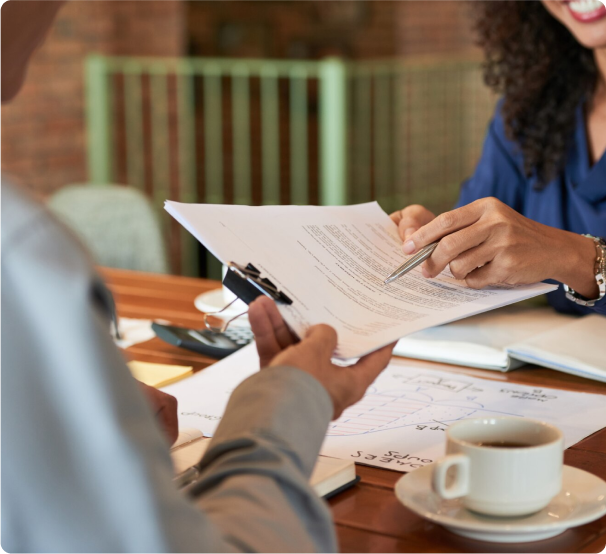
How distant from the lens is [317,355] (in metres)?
0.63

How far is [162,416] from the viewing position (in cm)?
79

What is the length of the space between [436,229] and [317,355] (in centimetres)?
41

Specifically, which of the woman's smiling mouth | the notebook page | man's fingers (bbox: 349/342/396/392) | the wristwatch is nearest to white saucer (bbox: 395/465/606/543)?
man's fingers (bbox: 349/342/396/392)

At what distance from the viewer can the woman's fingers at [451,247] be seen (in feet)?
3.27

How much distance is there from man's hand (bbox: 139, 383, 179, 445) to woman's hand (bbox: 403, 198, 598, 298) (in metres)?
0.35

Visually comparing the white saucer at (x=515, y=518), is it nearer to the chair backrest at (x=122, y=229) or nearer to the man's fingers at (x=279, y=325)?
the man's fingers at (x=279, y=325)

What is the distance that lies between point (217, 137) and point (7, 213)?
4569 millimetres

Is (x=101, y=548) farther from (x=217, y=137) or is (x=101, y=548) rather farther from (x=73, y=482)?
(x=217, y=137)

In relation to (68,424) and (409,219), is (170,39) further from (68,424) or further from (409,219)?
(68,424)

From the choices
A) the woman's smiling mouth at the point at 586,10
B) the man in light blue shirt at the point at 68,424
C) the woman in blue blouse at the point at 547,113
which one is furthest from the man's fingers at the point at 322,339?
the woman's smiling mouth at the point at 586,10

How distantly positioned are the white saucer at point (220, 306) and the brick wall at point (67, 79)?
2.14m

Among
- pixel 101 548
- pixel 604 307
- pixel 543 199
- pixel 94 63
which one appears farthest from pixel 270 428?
pixel 94 63

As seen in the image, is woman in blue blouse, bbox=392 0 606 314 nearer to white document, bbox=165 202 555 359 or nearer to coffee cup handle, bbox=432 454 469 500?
white document, bbox=165 202 555 359

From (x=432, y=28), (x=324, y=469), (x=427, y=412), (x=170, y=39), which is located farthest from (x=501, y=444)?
(x=432, y=28)
